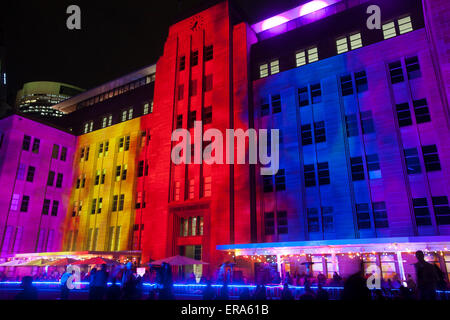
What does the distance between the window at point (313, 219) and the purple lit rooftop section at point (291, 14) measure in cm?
2487

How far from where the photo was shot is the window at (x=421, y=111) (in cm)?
2812

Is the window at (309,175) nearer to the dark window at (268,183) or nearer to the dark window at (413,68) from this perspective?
the dark window at (268,183)

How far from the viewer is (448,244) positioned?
20297 millimetres

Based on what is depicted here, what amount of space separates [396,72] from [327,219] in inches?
599

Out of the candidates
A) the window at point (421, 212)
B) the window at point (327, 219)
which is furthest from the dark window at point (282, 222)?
the window at point (421, 212)

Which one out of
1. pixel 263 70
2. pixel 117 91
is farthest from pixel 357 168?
pixel 117 91

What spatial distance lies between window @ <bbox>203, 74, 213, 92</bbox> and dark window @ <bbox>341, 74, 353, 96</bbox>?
605 inches

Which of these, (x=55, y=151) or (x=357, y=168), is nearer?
(x=357, y=168)

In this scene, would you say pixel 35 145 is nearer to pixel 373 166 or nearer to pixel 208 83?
pixel 208 83

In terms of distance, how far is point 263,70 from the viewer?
126ft

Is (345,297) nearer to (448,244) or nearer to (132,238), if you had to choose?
(448,244)

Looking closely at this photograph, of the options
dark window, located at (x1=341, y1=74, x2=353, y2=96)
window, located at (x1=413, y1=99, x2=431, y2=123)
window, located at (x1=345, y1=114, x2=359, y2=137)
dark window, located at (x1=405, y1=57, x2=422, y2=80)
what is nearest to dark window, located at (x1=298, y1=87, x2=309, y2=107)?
dark window, located at (x1=341, y1=74, x2=353, y2=96)

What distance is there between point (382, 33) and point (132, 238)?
3778 centimetres
